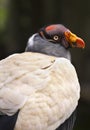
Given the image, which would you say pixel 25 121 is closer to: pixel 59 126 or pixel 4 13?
pixel 59 126

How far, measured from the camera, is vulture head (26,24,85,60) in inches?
162

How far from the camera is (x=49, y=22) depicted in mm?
10188

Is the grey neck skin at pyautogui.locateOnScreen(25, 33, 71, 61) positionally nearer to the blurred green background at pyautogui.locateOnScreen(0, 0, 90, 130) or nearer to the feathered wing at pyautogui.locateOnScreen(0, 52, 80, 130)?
the feathered wing at pyautogui.locateOnScreen(0, 52, 80, 130)

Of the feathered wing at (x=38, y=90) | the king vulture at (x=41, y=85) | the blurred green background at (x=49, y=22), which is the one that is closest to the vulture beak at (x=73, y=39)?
the king vulture at (x=41, y=85)

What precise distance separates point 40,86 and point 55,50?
23.0 inches

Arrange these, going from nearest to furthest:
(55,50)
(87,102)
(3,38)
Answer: (55,50) → (87,102) → (3,38)

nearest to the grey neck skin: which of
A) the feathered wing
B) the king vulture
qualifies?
the king vulture

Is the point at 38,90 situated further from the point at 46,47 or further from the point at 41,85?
the point at 46,47

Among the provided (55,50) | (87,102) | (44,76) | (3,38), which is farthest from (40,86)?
(3,38)

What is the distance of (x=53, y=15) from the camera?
1026 cm

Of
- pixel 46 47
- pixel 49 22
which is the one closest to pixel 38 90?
pixel 46 47

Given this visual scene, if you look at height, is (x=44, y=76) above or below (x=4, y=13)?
above

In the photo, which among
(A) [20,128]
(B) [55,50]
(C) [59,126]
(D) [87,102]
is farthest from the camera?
(D) [87,102]

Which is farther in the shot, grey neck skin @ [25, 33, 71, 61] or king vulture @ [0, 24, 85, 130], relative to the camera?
grey neck skin @ [25, 33, 71, 61]
